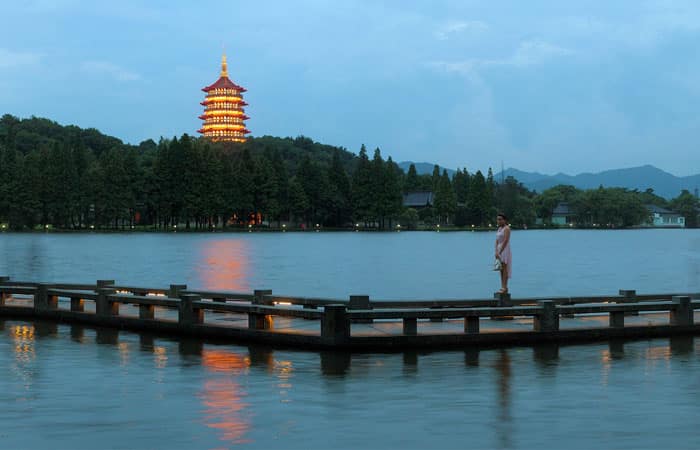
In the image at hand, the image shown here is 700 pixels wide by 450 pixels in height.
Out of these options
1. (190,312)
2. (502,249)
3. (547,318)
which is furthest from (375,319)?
(190,312)

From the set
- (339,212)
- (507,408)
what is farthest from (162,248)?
(507,408)

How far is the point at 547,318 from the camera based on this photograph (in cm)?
1802

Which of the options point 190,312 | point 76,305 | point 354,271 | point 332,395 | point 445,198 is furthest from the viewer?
point 445,198

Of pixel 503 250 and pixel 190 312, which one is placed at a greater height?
pixel 503 250

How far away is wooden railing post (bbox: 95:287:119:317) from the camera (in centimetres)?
2117

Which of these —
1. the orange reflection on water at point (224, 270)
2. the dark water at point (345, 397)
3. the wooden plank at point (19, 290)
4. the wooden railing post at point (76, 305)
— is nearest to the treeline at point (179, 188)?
the orange reflection on water at point (224, 270)

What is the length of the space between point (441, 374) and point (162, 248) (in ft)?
281

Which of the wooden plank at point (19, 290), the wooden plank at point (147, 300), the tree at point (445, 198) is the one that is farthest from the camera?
the tree at point (445, 198)

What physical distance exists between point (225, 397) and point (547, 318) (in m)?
8.23

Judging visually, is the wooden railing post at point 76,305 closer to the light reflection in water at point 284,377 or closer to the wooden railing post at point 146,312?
the wooden railing post at point 146,312

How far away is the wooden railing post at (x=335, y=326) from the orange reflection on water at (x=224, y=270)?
2905cm

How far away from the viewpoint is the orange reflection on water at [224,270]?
48.2 meters

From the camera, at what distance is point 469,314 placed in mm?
17438

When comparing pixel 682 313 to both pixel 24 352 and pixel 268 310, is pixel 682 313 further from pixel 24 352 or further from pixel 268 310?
pixel 24 352
